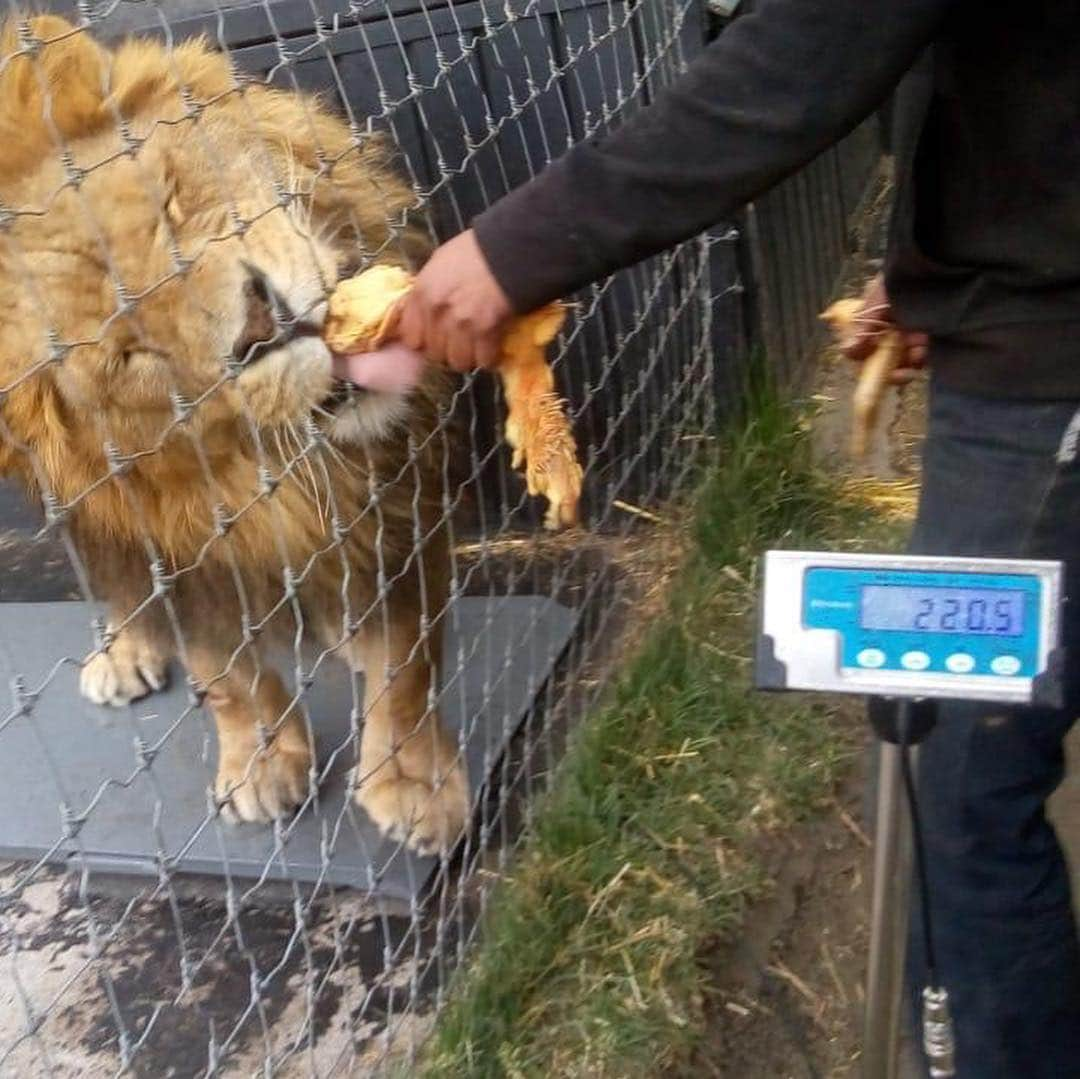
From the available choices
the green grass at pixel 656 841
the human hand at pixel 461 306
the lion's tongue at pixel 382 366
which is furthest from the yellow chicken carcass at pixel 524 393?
the green grass at pixel 656 841

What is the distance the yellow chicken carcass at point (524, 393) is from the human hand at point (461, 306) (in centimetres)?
13

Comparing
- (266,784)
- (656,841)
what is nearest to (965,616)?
(656,841)

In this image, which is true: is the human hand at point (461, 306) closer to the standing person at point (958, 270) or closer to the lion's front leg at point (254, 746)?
the standing person at point (958, 270)

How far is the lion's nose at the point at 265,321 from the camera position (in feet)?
5.43

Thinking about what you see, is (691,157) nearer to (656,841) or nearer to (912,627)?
(912,627)

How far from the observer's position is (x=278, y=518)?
2.00m

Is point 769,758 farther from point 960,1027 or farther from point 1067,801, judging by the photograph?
point 960,1027

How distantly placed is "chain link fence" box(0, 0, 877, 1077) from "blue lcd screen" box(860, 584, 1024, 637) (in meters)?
0.74

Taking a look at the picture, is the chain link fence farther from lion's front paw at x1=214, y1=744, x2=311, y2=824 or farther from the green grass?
the green grass

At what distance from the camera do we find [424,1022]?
2010 mm

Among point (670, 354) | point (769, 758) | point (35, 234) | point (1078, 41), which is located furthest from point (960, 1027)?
point (670, 354)

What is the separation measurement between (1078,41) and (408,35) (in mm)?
1849

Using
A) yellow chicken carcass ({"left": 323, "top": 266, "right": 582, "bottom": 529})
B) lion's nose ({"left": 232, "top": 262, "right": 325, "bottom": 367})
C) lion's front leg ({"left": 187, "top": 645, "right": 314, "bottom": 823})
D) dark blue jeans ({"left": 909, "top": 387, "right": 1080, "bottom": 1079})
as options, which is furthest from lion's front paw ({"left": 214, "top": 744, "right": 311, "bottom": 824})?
dark blue jeans ({"left": 909, "top": 387, "right": 1080, "bottom": 1079})

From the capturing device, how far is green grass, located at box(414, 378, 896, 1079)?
1946mm
